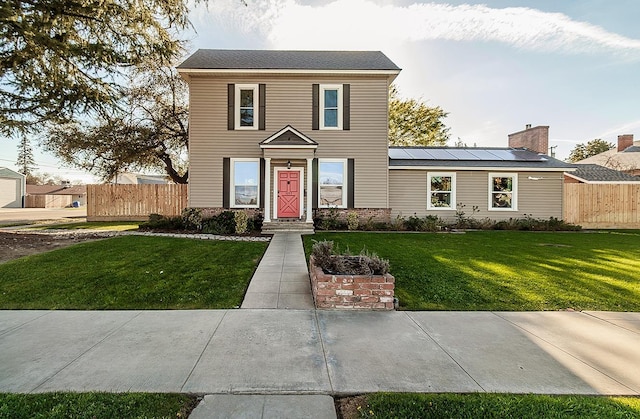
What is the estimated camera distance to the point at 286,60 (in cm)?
Answer: 1327

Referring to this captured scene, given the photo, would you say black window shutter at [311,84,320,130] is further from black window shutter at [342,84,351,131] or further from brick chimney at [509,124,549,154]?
brick chimney at [509,124,549,154]

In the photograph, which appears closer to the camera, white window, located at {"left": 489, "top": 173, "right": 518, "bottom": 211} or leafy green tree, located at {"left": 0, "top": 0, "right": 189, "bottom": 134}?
leafy green tree, located at {"left": 0, "top": 0, "right": 189, "bottom": 134}

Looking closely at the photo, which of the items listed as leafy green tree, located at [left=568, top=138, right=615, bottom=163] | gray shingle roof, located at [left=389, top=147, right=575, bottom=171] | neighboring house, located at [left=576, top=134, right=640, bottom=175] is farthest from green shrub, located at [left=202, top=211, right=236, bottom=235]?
leafy green tree, located at [left=568, top=138, right=615, bottom=163]

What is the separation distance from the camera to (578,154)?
4409cm

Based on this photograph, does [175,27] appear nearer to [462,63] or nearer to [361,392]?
[361,392]

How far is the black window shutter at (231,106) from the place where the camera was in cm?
1257

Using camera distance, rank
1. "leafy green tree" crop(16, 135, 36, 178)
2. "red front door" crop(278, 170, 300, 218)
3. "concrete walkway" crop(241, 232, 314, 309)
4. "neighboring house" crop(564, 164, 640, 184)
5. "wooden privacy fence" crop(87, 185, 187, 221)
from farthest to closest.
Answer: "leafy green tree" crop(16, 135, 36, 178), "wooden privacy fence" crop(87, 185, 187, 221), "neighboring house" crop(564, 164, 640, 184), "red front door" crop(278, 170, 300, 218), "concrete walkway" crop(241, 232, 314, 309)

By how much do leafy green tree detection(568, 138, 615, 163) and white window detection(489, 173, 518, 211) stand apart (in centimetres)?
3978

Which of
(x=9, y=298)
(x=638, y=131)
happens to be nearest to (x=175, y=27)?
(x=9, y=298)

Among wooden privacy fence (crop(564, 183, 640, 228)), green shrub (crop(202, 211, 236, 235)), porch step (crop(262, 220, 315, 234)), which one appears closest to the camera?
green shrub (crop(202, 211, 236, 235))

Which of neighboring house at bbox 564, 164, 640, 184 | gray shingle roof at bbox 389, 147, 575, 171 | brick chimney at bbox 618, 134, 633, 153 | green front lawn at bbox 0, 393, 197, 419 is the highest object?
brick chimney at bbox 618, 134, 633, 153

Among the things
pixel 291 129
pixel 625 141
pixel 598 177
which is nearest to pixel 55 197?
pixel 291 129

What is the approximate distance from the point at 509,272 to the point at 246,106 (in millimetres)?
11354

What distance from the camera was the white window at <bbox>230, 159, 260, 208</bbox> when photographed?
12617mm
